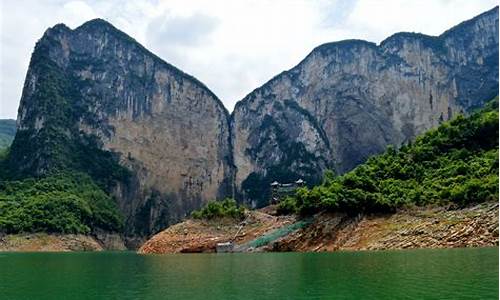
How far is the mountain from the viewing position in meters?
132

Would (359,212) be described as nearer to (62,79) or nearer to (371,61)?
(371,61)

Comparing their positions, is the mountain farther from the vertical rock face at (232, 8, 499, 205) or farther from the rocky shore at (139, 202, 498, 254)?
the rocky shore at (139, 202, 498, 254)

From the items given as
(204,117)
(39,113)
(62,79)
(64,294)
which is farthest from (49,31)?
(64,294)

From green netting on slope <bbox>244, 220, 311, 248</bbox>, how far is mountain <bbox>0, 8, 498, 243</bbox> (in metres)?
73.2

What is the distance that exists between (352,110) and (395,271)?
109597 millimetres

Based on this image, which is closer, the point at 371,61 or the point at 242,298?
the point at 242,298

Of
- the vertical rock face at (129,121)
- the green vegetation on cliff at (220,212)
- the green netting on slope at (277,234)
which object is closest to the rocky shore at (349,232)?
the green netting on slope at (277,234)

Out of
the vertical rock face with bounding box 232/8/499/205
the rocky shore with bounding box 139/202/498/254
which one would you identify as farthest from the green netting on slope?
the vertical rock face with bounding box 232/8/499/205

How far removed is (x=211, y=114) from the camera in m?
151

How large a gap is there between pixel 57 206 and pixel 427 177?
71.7 meters

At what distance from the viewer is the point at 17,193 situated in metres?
111

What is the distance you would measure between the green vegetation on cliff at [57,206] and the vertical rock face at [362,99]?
37475 millimetres

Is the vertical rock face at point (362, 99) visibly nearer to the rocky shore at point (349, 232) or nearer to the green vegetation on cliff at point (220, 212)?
the green vegetation on cliff at point (220, 212)

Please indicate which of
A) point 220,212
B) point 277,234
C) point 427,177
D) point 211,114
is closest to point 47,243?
point 220,212
